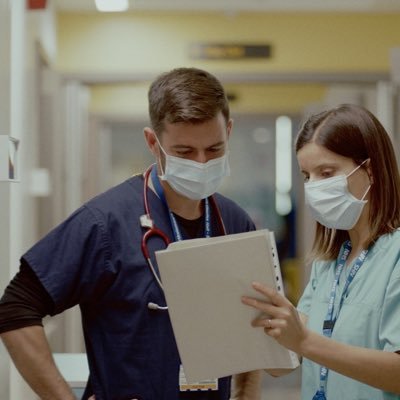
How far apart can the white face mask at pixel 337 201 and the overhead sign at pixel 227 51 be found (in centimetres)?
297

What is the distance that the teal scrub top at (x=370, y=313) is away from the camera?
134cm

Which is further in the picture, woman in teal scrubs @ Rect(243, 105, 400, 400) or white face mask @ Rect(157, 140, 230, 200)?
white face mask @ Rect(157, 140, 230, 200)

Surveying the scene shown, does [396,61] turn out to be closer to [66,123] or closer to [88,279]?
[66,123]

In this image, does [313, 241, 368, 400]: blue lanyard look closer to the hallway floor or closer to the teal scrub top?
the teal scrub top

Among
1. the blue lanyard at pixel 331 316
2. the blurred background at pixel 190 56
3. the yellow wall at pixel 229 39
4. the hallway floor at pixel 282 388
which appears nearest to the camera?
the blue lanyard at pixel 331 316

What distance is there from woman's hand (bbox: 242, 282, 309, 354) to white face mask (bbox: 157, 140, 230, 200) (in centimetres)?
35

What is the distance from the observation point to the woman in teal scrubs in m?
1.28

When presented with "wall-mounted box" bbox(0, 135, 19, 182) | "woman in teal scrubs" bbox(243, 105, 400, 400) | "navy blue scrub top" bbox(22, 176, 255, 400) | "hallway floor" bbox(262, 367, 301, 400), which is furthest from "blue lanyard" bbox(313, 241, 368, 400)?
"hallway floor" bbox(262, 367, 301, 400)

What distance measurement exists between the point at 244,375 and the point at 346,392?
273 millimetres

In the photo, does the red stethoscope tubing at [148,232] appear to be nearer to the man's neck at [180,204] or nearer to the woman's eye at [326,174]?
the man's neck at [180,204]

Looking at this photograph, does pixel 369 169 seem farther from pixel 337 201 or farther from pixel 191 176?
pixel 191 176

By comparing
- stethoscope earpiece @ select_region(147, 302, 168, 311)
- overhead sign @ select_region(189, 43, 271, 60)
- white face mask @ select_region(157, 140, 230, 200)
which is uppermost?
overhead sign @ select_region(189, 43, 271, 60)

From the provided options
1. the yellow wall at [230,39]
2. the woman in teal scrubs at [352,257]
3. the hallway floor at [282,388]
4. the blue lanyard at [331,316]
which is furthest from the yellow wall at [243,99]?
the blue lanyard at [331,316]

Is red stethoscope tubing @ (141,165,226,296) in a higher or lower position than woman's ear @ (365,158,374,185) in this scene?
lower
